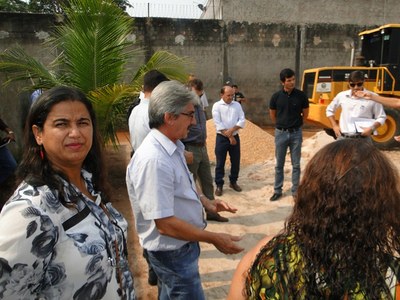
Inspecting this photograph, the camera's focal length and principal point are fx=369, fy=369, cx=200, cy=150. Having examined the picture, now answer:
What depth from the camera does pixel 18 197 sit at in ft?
3.97

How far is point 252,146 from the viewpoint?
8.48m

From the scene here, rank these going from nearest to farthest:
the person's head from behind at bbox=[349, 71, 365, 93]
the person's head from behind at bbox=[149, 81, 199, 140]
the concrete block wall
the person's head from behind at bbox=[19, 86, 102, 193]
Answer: the person's head from behind at bbox=[19, 86, 102, 193], the person's head from behind at bbox=[149, 81, 199, 140], the person's head from behind at bbox=[349, 71, 365, 93], the concrete block wall

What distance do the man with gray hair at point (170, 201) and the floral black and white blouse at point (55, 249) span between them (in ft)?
1.41

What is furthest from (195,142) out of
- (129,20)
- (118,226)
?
(118,226)

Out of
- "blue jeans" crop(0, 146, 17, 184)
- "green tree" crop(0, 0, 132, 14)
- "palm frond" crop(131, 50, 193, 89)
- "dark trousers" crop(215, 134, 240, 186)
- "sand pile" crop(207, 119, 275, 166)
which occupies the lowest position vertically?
"sand pile" crop(207, 119, 275, 166)

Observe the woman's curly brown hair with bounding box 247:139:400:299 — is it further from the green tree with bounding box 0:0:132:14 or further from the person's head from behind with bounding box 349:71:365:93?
the green tree with bounding box 0:0:132:14

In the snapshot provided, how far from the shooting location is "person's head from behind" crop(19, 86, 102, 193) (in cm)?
143

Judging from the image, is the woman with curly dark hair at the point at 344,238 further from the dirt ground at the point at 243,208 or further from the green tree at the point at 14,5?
the green tree at the point at 14,5

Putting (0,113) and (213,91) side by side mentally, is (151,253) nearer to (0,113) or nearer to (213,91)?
(0,113)

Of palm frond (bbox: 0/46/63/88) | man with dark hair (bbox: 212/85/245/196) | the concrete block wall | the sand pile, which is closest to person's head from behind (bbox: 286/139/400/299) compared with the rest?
man with dark hair (bbox: 212/85/245/196)

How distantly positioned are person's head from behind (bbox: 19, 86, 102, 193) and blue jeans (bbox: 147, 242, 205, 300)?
2.67ft

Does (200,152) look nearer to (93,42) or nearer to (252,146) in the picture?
(93,42)

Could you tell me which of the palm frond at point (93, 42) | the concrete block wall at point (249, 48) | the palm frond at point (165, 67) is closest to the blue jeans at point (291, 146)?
the palm frond at point (165, 67)

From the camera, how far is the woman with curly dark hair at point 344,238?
1062 millimetres
